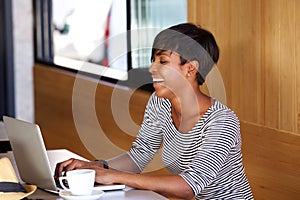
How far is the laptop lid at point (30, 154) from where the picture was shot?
2.27 meters

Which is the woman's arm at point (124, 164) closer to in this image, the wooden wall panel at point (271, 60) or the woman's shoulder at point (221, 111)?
the woman's shoulder at point (221, 111)

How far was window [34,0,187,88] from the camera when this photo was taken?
4418 millimetres

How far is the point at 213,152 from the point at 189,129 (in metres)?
0.20

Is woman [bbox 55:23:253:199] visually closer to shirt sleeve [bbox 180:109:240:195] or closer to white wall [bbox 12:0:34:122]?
shirt sleeve [bbox 180:109:240:195]

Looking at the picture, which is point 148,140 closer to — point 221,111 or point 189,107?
point 189,107

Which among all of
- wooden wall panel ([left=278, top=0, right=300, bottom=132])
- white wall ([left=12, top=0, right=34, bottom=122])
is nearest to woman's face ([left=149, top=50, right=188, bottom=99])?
Answer: wooden wall panel ([left=278, top=0, right=300, bottom=132])

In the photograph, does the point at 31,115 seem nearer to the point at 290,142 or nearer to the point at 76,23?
the point at 76,23

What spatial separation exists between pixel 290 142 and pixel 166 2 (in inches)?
54.1

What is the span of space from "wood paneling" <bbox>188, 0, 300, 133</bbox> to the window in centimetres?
57

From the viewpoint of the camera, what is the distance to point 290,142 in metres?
3.18

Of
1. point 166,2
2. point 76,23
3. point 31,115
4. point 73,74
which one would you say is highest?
point 166,2

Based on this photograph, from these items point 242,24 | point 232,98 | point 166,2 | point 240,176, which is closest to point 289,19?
point 242,24

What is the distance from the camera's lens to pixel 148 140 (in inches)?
112

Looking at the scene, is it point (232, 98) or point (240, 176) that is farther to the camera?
point (232, 98)
